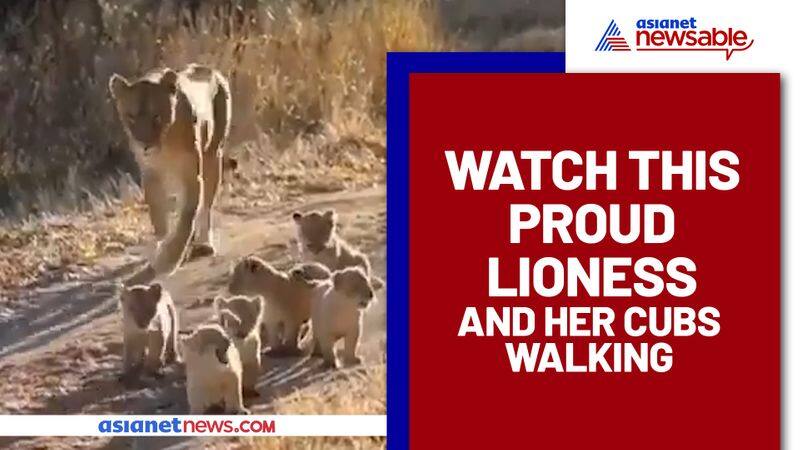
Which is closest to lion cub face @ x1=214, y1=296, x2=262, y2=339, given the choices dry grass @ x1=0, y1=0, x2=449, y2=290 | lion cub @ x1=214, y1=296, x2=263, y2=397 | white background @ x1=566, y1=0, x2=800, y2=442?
lion cub @ x1=214, y1=296, x2=263, y2=397

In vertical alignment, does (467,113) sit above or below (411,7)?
below

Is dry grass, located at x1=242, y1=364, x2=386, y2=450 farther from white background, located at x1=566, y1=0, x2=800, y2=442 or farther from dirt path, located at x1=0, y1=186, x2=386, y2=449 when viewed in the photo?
white background, located at x1=566, y1=0, x2=800, y2=442

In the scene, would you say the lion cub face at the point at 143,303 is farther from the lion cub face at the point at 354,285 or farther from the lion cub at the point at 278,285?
the lion cub face at the point at 354,285

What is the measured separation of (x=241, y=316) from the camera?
1.31 meters

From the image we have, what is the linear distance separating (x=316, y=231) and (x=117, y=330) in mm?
250

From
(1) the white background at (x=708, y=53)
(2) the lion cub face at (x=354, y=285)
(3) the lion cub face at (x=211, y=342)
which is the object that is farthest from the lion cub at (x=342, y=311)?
(1) the white background at (x=708, y=53)

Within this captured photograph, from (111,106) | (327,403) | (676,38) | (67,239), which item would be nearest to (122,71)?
(111,106)

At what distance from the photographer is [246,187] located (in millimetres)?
1337

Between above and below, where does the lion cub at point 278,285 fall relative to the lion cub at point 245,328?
above

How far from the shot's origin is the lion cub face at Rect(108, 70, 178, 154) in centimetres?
132

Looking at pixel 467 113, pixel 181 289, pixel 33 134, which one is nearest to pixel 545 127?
pixel 467 113

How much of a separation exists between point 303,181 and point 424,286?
180 millimetres

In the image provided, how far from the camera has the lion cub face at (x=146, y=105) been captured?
4.32 ft

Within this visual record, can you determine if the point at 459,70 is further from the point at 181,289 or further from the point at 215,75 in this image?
the point at 181,289
